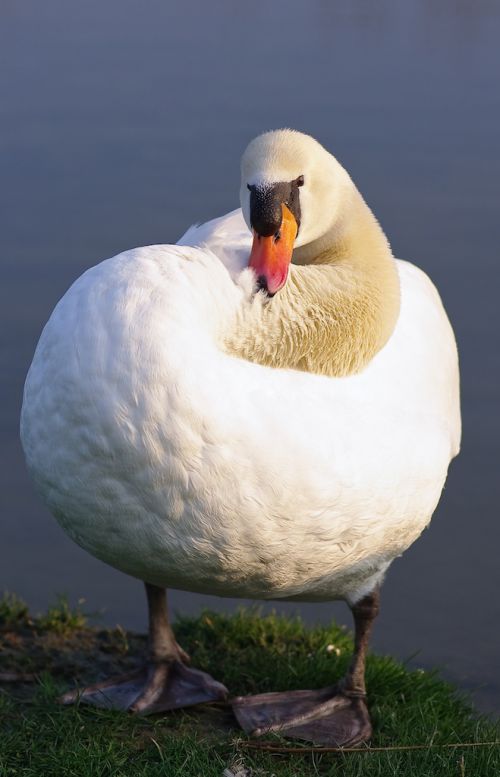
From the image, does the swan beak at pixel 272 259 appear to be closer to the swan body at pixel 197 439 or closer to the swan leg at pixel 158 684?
the swan body at pixel 197 439

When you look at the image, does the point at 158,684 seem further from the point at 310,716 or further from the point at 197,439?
the point at 197,439

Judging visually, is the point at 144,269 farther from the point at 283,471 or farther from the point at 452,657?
the point at 452,657

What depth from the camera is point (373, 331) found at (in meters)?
4.36

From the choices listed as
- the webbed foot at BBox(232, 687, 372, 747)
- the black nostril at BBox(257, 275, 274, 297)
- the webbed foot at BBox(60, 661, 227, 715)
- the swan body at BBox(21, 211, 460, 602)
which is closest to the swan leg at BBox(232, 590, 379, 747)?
the webbed foot at BBox(232, 687, 372, 747)

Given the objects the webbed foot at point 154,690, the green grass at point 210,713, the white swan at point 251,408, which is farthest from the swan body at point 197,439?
the webbed foot at point 154,690

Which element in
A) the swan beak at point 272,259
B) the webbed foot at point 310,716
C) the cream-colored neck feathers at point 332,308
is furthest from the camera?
the webbed foot at point 310,716

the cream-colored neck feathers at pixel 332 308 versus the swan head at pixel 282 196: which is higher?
the swan head at pixel 282 196

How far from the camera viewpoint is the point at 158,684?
480 centimetres

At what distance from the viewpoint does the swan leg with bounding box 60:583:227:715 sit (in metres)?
4.67

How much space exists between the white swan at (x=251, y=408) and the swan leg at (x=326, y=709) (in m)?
0.01

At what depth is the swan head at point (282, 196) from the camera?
3854 millimetres

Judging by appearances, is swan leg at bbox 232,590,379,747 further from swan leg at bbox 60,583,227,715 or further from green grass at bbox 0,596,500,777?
swan leg at bbox 60,583,227,715

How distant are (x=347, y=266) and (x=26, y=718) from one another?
1820 millimetres

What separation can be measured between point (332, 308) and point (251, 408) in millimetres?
598
